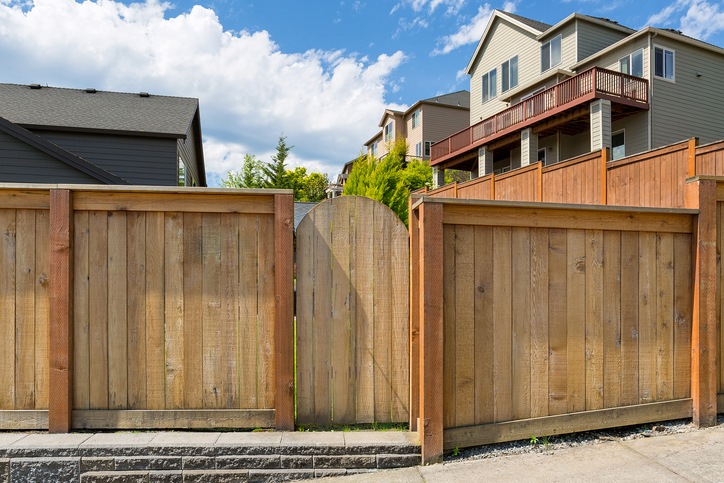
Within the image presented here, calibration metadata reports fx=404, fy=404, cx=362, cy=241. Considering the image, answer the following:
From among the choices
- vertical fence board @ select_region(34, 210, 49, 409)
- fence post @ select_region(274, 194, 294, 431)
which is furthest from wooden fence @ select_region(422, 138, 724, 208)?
vertical fence board @ select_region(34, 210, 49, 409)

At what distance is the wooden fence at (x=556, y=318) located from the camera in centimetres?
291

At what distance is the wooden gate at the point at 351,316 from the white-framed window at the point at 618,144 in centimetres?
1509

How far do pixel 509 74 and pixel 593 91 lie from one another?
22.7 ft

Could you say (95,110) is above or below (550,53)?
below

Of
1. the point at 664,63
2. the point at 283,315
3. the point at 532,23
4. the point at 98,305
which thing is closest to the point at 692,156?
the point at 283,315

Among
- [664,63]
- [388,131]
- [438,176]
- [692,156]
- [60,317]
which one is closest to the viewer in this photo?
[60,317]

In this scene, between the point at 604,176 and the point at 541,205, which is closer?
the point at 541,205

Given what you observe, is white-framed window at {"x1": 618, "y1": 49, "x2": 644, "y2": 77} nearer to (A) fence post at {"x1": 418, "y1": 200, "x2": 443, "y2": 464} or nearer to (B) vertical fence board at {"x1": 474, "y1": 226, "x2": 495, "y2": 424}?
(B) vertical fence board at {"x1": 474, "y1": 226, "x2": 495, "y2": 424}

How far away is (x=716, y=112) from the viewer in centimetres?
1512

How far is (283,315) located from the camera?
9.47ft

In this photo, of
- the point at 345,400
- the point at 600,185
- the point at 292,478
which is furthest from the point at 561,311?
the point at 600,185

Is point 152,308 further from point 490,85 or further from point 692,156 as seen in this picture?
point 490,85

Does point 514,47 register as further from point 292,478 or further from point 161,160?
point 292,478

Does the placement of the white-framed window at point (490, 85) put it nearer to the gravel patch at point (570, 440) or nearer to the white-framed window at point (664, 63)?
the white-framed window at point (664, 63)
